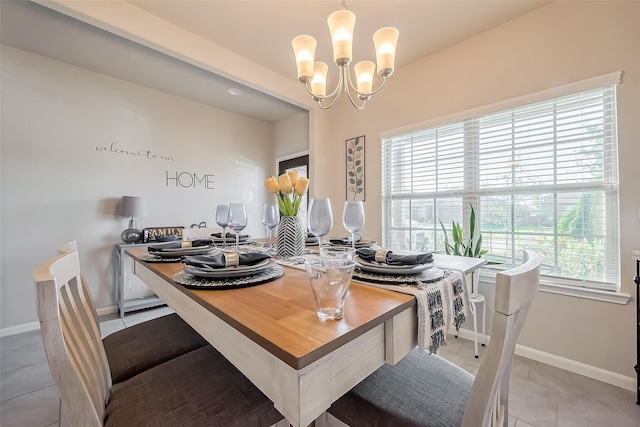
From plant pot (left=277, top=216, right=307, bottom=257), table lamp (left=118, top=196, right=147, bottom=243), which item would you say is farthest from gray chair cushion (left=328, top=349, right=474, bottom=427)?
table lamp (left=118, top=196, right=147, bottom=243)

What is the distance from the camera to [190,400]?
76 cm

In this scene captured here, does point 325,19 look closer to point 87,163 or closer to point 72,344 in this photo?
point 72,344

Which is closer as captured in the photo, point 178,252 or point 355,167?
point 178,252

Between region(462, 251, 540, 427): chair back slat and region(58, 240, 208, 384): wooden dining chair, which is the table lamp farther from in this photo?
region(462, 251, 540, 427): chair back slat

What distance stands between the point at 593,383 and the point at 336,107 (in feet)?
11.0

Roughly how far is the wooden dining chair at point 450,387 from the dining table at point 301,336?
0.62 ft

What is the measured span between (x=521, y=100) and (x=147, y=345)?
283cm

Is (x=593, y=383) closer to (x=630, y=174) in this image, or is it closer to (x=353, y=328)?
(x=630, y=174)

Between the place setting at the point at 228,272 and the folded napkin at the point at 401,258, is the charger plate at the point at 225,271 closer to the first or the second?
the place setting at the point at 228,272

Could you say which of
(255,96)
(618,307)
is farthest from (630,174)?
(255,96)

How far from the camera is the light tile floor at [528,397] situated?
136 centimetres

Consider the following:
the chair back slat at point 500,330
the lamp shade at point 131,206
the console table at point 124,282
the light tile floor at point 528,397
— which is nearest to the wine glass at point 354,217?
the chair back slat at point 500,330

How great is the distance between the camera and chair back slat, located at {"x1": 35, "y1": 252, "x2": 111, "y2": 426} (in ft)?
1.80

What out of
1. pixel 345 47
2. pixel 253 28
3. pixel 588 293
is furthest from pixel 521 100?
pixel 253 28
